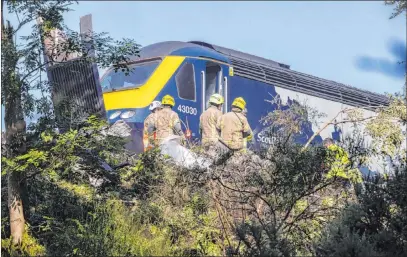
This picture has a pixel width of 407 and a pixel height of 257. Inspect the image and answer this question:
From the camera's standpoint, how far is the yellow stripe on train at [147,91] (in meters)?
14.6

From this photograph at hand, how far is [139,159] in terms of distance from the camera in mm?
10883

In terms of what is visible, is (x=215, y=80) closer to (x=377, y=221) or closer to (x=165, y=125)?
(x=165, y=125)

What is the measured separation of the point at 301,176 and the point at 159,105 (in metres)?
5.91

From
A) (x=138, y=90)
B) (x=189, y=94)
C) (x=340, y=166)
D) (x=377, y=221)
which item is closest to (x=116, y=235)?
(x=340, y=166)

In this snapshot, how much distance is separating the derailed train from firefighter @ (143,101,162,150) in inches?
5.6

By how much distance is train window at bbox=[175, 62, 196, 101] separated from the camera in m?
14.9

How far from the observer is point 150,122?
1295 centimetres

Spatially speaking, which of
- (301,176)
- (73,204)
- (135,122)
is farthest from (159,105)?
(301,176)

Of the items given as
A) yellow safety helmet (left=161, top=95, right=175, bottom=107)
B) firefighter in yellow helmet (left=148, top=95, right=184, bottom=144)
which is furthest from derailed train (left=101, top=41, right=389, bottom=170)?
firefighter in yellow helmet (left=148, top=95, right=184, bottom=144)

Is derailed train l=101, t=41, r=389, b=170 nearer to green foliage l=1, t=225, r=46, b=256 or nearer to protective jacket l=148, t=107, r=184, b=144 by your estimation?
protective jacket l=148, t=107, r=184, b=144

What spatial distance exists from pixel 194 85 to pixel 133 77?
4.25 ft


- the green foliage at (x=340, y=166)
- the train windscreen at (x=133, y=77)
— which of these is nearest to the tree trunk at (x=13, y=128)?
the train windscreen at (x=133, y=77)

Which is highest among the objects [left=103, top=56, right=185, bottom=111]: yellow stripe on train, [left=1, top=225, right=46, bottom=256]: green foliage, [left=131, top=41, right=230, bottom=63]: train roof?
[left=131, top=41, right=230, bottom=63]: train roof

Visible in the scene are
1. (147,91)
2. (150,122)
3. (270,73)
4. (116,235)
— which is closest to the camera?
(116,235)
